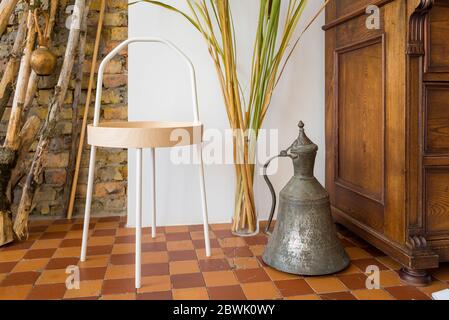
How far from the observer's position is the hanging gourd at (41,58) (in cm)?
231

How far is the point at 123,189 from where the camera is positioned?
2766 millimetres

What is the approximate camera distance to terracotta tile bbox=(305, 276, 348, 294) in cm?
166

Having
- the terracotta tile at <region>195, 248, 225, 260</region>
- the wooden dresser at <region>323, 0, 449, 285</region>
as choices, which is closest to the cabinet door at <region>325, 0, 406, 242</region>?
the wooden dresser at <region>323, 0, 449, 285</region>

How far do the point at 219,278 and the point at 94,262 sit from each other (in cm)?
58

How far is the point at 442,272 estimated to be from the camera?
1820 millimetres

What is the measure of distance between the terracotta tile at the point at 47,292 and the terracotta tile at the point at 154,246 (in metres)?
0.50

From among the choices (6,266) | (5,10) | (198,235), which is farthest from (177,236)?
(5,10)

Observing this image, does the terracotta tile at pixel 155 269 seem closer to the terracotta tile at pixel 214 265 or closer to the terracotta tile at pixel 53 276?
the terracotta tile at pixel 214 265

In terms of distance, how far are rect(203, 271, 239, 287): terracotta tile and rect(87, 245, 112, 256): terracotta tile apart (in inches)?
21.7

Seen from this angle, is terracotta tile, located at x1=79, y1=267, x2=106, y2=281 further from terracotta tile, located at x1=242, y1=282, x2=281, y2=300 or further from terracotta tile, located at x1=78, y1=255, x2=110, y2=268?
terracotta tile, located at x1=242, y1=282, x2=281, y2=300
